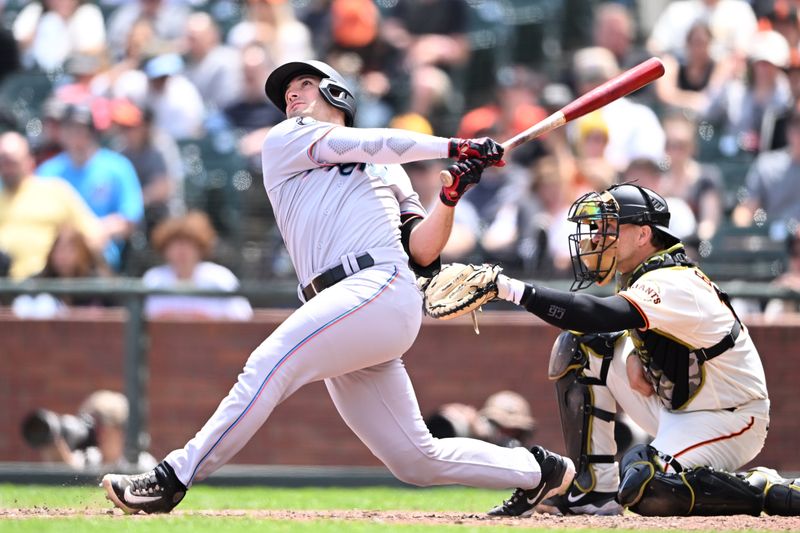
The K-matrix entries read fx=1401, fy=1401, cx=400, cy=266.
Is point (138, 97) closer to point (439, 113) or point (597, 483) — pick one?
point (439, 113)

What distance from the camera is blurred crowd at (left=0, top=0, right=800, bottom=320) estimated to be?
9273 millimetres

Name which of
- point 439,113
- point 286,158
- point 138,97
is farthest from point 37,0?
point 286,158

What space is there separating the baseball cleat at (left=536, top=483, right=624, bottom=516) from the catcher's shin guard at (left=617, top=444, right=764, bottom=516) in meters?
0.32

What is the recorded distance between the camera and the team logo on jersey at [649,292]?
206 inches

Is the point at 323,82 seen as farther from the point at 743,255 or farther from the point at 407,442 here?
the point at 743,255

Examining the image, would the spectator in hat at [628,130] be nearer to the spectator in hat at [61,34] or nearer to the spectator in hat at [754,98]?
the spectator in hat at [754,98]

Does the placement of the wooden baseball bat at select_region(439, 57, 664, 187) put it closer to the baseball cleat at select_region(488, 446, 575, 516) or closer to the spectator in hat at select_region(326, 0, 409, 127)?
the baseball cleat at select_region(488, 446, 575, 516)

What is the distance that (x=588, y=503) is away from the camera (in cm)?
571

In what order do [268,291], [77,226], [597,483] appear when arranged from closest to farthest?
[597,483] < [268,291] < [77,226]

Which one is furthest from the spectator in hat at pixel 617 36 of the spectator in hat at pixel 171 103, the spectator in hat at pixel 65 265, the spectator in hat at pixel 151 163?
the spectator in hat at pixel 65 265

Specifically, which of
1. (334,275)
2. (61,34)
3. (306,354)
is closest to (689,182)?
(334,275)

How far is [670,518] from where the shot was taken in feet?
17.7

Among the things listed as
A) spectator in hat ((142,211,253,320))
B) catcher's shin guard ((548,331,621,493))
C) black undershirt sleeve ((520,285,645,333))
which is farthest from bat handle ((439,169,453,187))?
spectator in hat ((142,211,253,320))

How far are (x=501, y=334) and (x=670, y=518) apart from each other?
317 centimetres
